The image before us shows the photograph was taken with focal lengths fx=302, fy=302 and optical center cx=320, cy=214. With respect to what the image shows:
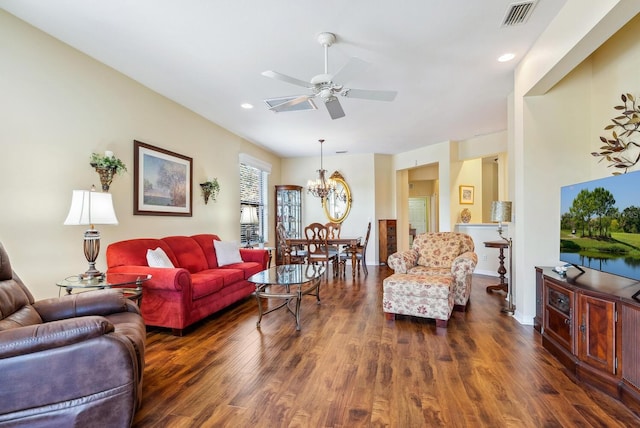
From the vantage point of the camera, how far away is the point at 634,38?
96.5 inches

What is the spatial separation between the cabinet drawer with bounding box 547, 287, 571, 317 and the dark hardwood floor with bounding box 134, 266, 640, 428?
408 millimetres

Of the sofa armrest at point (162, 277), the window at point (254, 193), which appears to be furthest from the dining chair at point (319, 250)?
the sofa armrest at point (162, 277)

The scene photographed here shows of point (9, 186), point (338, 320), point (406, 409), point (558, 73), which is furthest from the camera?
point (338, 320)

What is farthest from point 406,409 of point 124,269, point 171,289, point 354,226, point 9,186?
point 354,226

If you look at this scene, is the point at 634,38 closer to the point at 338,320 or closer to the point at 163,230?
the point at 338,320

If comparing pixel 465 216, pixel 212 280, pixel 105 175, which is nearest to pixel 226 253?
pixel 212 280

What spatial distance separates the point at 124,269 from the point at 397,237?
5.98 metres

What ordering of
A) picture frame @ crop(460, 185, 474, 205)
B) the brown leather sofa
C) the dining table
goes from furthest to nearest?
picture frame @ crop(460, 185, 474, 205) → the dining table → the brown leather sofa

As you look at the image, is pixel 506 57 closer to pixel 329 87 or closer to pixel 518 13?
pixel 518 13

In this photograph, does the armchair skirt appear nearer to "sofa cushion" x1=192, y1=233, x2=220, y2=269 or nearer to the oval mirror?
"sofa cushion" x1=192, y1=233, x2=220, y2=269

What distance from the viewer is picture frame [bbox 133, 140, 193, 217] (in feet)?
11.8

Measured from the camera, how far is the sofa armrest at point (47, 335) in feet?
4.49

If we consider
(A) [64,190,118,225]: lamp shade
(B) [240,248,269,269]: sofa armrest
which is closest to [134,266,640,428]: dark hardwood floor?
(A) [64,190,118,225]: lamp shade

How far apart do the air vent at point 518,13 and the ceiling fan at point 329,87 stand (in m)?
1.02
